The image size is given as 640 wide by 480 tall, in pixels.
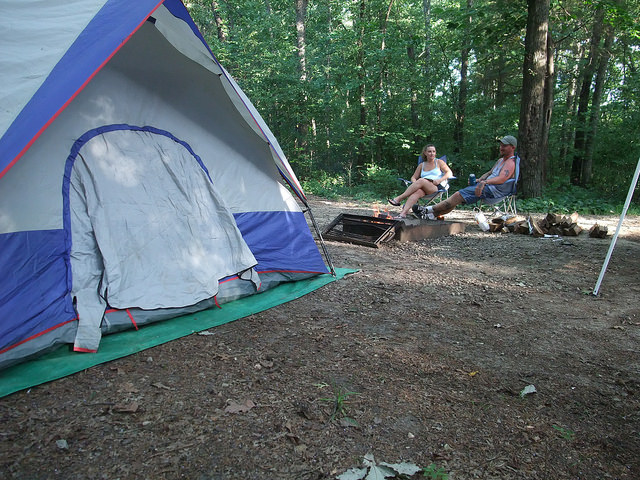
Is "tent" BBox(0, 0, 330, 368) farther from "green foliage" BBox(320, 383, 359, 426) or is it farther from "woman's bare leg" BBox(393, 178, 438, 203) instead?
"woman's bare leg" BBox(393, 178, 438, 203)

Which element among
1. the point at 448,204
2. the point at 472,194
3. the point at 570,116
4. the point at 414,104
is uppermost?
the point at 414,104

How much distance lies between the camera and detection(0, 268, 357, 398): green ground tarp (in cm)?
203

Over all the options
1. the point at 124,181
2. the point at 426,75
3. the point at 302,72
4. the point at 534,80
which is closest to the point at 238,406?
the point at 124,181

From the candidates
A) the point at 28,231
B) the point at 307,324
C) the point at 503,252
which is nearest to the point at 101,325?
the point at 28,231

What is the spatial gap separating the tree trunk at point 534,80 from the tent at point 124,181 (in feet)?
18.7

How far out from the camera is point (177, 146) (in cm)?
310

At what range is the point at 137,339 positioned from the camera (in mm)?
2467

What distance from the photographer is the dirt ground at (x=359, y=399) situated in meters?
1.53

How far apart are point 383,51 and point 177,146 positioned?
32.0 feet

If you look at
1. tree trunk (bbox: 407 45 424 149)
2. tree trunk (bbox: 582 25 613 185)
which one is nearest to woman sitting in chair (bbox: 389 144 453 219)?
tree trunk (bbox: 407 45 424 149)

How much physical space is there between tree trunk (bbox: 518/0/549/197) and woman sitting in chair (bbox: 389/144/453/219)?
2.44 metres

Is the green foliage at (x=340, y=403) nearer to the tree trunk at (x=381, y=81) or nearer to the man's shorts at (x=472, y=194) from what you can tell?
the man's shorts at (x=472, y=194)

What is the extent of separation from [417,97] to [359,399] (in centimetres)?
1287

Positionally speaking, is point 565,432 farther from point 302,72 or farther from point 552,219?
point 302,72
